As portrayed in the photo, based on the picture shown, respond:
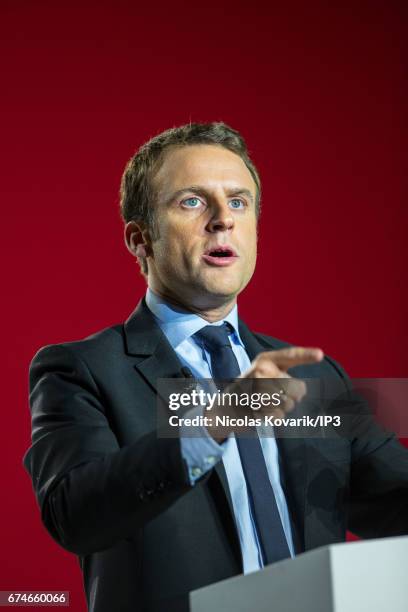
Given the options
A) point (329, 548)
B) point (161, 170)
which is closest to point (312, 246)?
point (161, 170)

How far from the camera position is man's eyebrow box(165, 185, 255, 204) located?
179cm

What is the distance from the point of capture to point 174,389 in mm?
1632

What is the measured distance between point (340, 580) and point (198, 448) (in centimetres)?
35

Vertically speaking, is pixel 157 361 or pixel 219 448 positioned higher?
pixel 157 361

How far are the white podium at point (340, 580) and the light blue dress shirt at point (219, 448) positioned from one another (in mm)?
233

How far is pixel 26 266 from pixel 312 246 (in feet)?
2.76

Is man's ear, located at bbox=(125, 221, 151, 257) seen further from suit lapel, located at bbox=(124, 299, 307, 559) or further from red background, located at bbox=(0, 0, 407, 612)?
red background, located at bbox=(0, 0, 407, 612)

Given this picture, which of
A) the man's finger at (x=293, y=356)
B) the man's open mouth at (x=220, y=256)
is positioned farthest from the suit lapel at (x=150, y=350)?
the man's finger at (x=293, y=356)

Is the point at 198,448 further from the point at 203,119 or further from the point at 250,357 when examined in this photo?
the point at 203,119

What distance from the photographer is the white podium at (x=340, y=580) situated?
88 cm

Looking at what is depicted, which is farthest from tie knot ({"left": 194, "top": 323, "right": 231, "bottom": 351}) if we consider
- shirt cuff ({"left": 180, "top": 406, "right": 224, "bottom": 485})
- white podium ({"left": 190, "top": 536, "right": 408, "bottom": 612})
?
white podium ({"left": 190, "top": 536, "right": 408, "bottom": 612})

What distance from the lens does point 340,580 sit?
34.7 inches

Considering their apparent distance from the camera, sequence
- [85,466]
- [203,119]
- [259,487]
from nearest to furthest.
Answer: [85,466] → [259,487] → [203,119]

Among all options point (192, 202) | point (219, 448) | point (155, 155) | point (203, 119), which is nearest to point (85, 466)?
point (219, 448)
